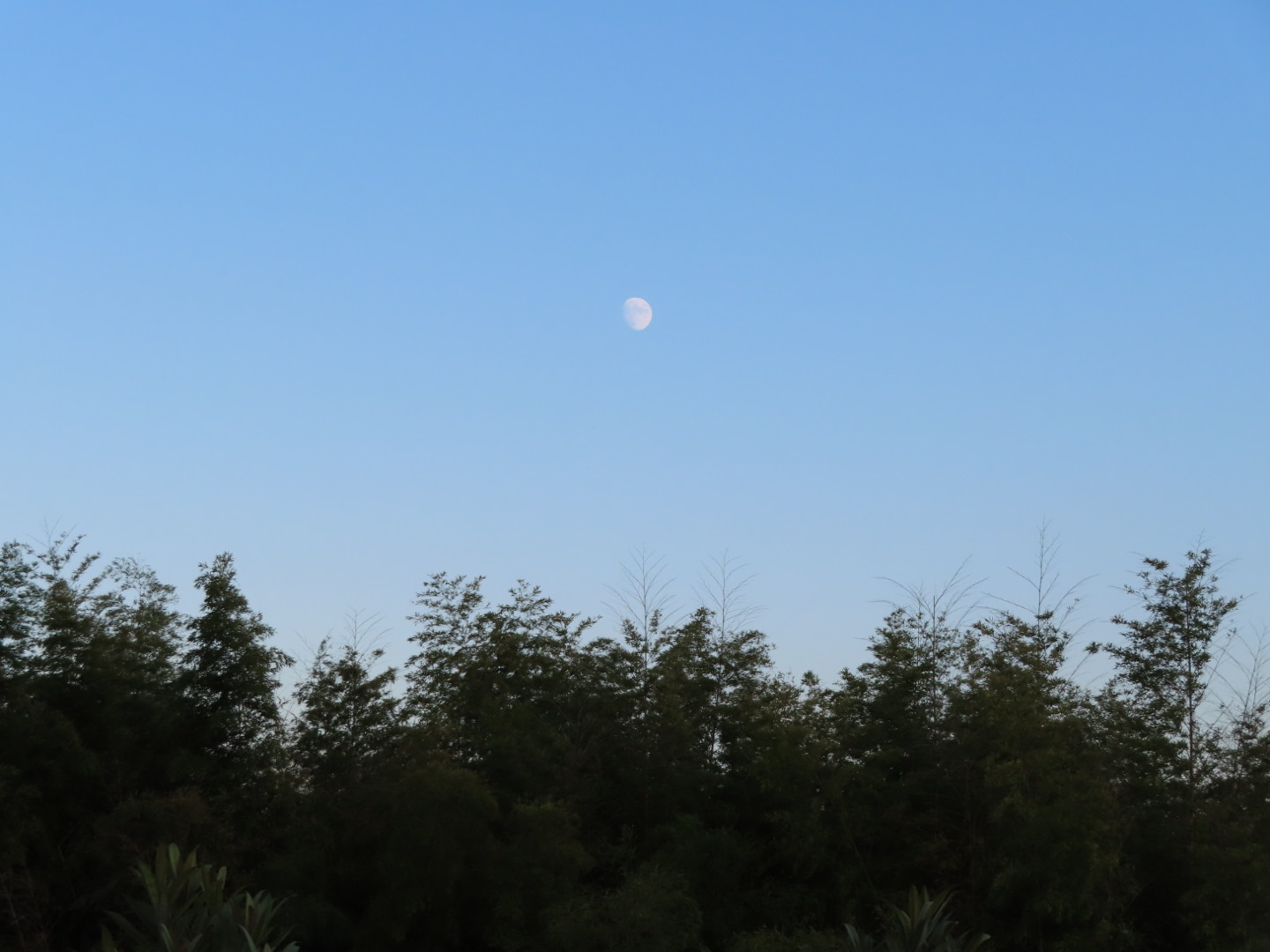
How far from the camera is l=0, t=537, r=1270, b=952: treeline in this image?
15781 millimetres

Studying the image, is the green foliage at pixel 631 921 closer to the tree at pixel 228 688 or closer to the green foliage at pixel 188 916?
the tree at pixel 228 688

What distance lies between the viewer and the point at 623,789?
18797 millimetres

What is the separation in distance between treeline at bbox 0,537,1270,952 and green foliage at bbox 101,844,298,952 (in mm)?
9107

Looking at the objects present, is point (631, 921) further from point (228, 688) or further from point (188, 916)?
point (188, 916)

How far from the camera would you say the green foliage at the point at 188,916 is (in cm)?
651

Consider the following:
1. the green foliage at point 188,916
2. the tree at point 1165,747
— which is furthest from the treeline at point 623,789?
the green foliage at point 188,916

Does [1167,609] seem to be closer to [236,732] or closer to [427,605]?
[427,605]

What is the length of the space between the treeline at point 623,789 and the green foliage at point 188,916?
9.11 m

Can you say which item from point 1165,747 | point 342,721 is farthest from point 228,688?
point 1165,747

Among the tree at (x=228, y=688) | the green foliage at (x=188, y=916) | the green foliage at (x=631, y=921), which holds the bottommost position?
the green foliage at (x=188, y=916)

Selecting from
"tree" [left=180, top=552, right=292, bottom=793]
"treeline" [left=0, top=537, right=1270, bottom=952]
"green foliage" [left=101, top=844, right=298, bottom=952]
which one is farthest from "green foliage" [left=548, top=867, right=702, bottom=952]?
"green foliage" [left=101, top=844, right=298, bottom=952]

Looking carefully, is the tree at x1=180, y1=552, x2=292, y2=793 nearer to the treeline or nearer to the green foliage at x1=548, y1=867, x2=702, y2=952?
the treeline

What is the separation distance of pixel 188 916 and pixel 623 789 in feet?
41.2

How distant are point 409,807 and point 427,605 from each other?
4.17 meters
